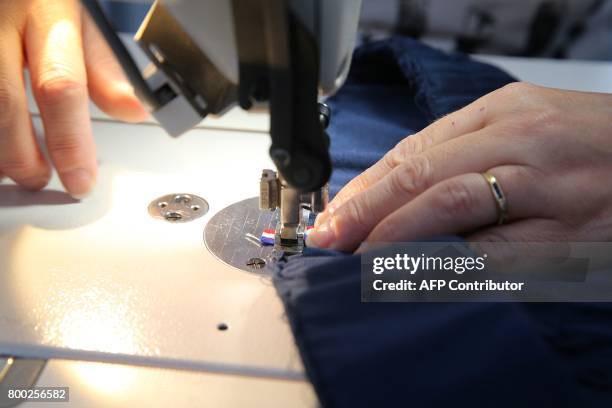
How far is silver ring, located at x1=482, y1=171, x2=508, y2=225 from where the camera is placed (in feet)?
2.39

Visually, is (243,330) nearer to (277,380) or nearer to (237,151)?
(277,380)

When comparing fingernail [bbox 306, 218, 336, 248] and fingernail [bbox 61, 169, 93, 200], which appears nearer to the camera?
fingernail [bbox 306, 218, 336, 248]

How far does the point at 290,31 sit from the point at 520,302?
38 centimetres

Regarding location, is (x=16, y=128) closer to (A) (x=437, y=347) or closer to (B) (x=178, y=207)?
(B) (x=178, y=207)

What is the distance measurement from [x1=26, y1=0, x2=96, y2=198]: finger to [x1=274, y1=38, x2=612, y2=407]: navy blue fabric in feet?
1.36

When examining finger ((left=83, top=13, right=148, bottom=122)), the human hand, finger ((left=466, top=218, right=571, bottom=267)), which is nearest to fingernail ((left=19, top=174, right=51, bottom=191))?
the human hand

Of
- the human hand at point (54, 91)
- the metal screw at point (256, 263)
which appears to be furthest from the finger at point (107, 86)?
the metal screw at point (256, 263)

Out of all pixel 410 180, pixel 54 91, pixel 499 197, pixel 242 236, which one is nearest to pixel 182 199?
pixel 242 236

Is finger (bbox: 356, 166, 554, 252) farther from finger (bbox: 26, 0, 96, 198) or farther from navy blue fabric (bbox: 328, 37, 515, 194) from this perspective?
finger (bbox: 26, 0, 96, 198)

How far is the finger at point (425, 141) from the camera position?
861 mm

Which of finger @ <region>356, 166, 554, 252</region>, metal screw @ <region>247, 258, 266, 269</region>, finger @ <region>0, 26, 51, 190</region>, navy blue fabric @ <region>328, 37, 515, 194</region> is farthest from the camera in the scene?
navy blue fabric @ <region>328, 37, 515, 194</region>

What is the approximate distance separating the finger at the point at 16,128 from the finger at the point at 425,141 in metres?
0.49

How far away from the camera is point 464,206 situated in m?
0.72

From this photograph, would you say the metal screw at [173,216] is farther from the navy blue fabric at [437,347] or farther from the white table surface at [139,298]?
the navy blue fabric at [437,347]
